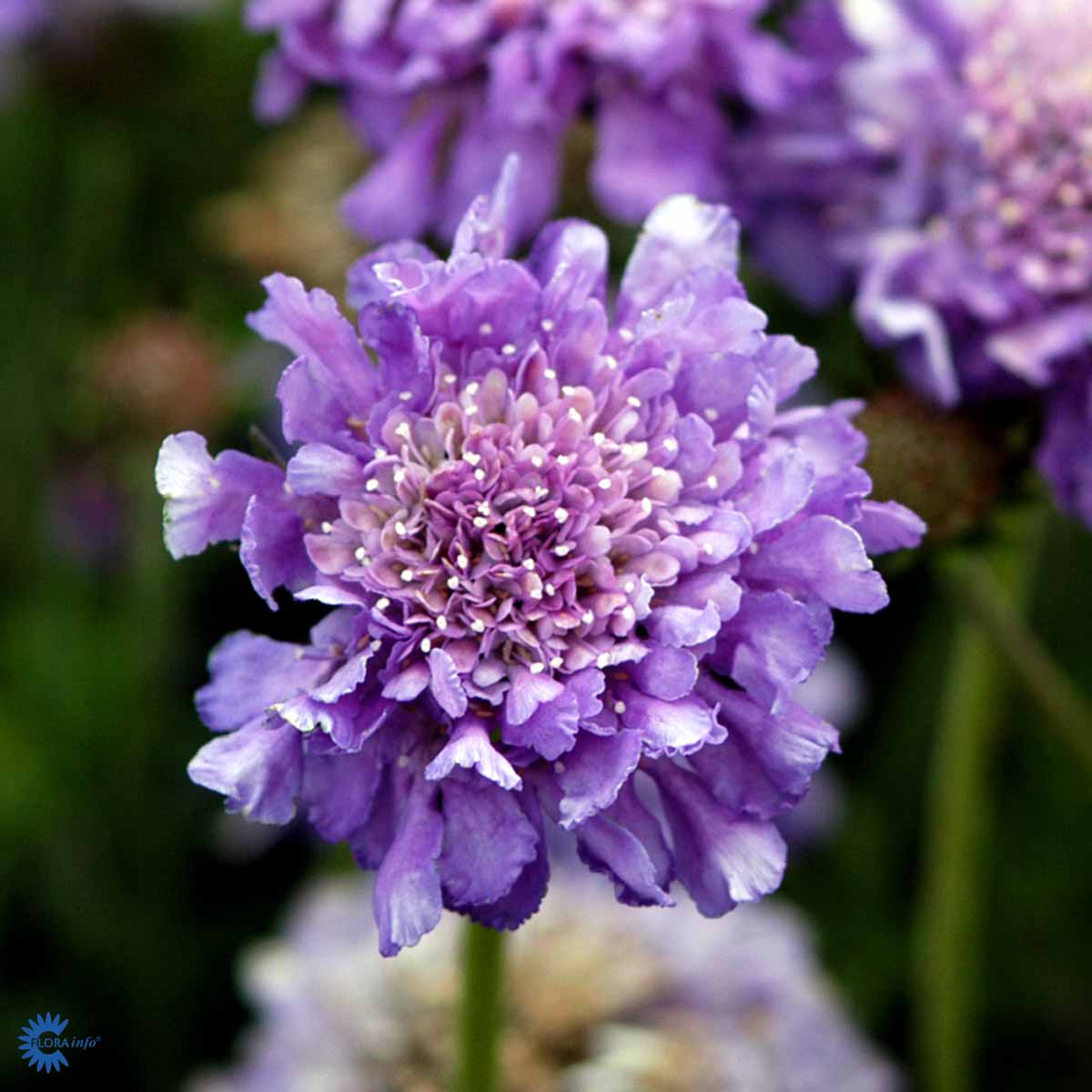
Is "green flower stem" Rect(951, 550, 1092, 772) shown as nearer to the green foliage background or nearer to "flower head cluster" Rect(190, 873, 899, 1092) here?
the green foliage background

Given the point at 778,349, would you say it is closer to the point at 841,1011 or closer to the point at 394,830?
the point at 394,830

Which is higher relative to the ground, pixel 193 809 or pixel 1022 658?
pixel 1022 658

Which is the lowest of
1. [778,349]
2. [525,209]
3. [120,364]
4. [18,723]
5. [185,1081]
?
[185,1081]

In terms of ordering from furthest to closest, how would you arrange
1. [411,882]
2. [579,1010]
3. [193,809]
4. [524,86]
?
[193,809] → [579,1010] → [524,86] → [411,882]

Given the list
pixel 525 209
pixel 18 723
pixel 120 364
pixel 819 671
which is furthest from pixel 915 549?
pixel 18 723

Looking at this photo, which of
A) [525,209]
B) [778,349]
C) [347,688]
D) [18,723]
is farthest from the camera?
[18,723]

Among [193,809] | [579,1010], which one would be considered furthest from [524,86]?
[193,809]

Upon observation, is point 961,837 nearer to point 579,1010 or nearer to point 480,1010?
point 579,1010

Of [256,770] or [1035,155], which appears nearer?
[256,770]
